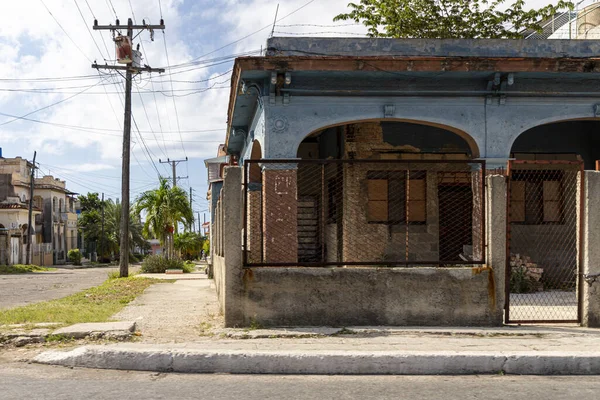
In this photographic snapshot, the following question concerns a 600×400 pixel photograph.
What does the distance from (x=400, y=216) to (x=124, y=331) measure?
828 centimetres

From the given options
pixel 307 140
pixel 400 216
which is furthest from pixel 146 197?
pixel 400 216

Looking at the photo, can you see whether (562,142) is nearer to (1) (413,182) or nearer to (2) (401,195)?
(1) (413,182)

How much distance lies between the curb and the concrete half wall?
173 cm

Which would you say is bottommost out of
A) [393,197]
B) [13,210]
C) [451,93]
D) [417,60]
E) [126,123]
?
[393,197]

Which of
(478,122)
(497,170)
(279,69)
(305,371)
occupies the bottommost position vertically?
(305,371)

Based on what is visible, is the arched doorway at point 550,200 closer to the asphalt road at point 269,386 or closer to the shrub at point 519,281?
the shrub at point 519,281

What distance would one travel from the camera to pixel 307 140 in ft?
57.1

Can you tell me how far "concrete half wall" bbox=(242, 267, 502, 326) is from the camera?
847 centimetres

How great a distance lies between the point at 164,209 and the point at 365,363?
1024 inches

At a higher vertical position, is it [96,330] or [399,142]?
[399,142]

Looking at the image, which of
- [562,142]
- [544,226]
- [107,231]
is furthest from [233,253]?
[107,231]

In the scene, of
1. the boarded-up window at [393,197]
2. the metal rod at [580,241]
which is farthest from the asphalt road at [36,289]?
the metal rod at [580,241]

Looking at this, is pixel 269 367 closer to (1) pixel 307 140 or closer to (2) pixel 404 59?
(2) pixel 404 59

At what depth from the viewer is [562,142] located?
15188 mm
